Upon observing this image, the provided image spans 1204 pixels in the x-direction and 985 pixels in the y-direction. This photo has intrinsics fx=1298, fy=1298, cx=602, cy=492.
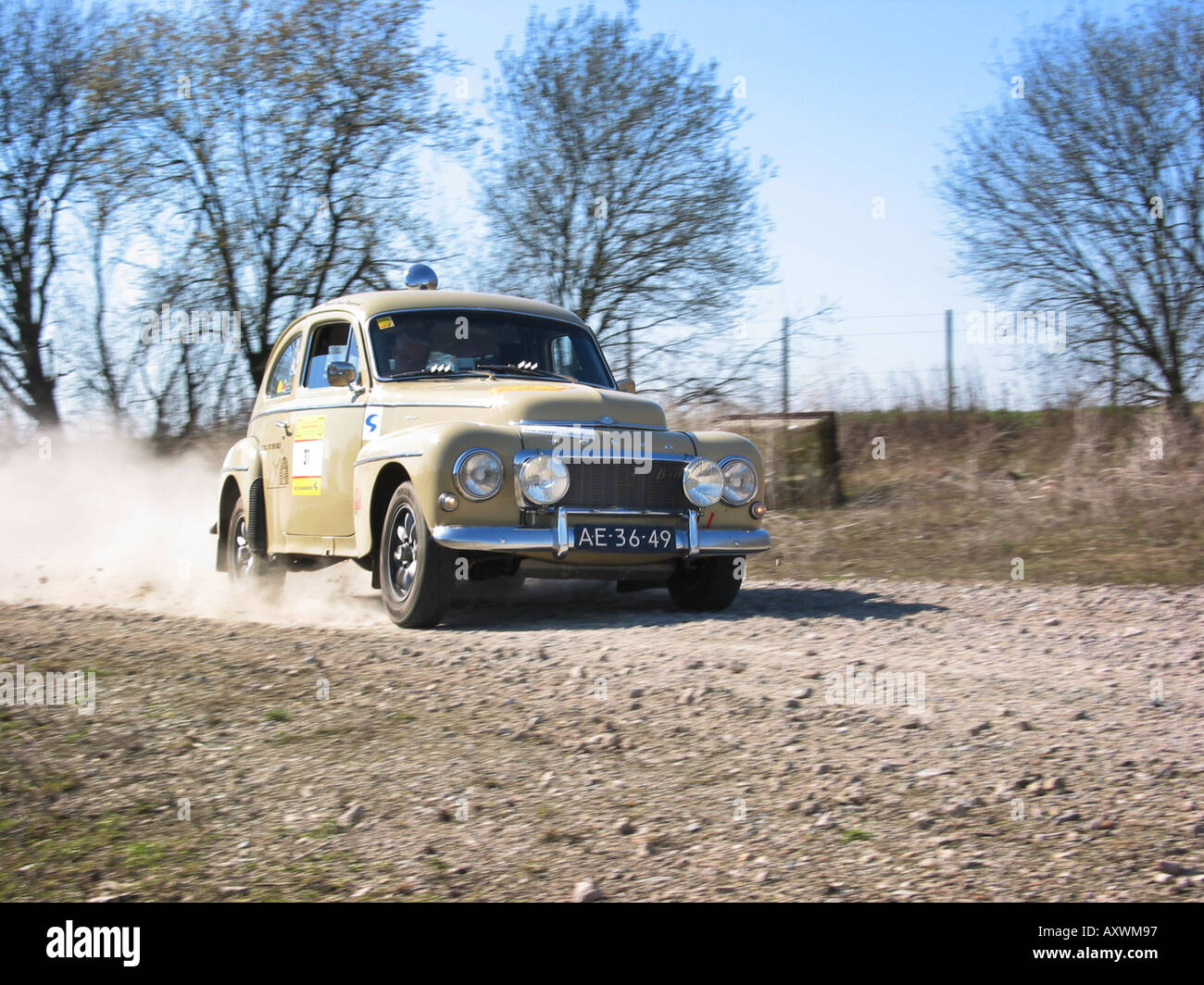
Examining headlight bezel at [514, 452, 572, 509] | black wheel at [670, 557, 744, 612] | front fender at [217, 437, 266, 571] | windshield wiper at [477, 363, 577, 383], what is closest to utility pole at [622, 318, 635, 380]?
front fender at [217, 437, 266, 571]

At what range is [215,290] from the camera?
58.9 ft

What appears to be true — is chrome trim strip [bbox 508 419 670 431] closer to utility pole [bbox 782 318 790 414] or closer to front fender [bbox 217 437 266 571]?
front fender [bbox 217 437 266 571]

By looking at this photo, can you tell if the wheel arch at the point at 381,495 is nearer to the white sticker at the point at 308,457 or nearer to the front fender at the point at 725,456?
the white sticker at the point at 308,457

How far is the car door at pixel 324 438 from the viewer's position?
858 cm

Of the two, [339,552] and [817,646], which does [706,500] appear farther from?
[339,552]

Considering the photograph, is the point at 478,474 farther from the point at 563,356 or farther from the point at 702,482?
the point at 563,356

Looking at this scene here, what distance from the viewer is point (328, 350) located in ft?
30.7

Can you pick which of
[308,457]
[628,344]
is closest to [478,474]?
[308,457]

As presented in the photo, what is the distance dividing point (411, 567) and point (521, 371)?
1.80m

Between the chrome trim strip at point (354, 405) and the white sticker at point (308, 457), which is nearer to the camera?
the chrome trim strip at point (354, 405)

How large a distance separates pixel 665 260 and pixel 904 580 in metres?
7.49

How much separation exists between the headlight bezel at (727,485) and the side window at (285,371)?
356cm

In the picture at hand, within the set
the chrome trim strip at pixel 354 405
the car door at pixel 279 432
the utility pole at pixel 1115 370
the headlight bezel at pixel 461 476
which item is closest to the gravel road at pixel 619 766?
the headlight bezel at pixel 461 476
